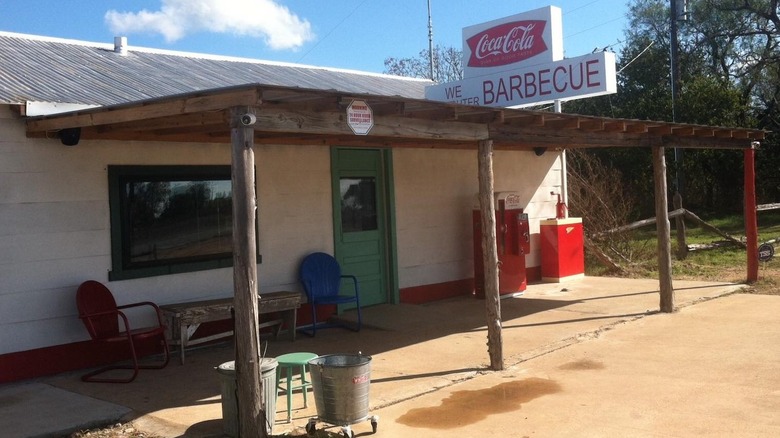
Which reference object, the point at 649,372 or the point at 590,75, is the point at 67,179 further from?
the point at 590,75

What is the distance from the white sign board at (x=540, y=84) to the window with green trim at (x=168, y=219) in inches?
220

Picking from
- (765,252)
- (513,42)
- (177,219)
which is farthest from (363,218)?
(765,252)

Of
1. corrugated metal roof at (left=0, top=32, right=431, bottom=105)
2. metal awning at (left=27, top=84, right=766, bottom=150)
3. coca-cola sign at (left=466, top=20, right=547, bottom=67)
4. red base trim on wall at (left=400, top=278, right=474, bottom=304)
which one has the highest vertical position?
coca-cola sign at (left=466, top=20, right=547, bottom=67)

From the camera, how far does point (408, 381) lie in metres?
6.61

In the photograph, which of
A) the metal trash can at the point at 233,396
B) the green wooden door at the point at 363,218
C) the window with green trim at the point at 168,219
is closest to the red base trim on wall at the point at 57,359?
the window with green trim at the point at 168,219

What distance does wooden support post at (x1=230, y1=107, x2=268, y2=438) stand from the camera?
5023 mm

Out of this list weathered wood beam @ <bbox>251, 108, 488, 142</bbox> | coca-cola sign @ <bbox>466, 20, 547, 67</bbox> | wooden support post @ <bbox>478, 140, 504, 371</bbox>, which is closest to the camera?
weathered wood beam @ <bbox>251, 108, 488, 142</bbox>

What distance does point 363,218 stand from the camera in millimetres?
10141

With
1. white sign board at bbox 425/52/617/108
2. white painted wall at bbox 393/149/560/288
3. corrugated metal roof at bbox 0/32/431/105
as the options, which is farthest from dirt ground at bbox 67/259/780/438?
white painted wall at bbox 393/149/560/288

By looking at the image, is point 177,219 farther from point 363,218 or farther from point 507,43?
point 507,43

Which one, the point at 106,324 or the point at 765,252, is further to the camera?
the point at 765,252

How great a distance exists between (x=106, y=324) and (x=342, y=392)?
10.2ft

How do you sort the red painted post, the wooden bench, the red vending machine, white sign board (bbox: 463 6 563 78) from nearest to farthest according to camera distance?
the wooden bench → the red painted post → white sign board (bbox: 463 6 563 78) → the red vending machine

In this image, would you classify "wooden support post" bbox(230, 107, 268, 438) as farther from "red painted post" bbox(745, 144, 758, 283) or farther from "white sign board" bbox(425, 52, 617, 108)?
"red painted post" bbox(745, 144, 758, 283)
